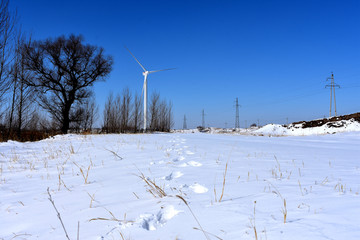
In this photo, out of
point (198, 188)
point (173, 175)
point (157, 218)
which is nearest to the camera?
point (157, 218)

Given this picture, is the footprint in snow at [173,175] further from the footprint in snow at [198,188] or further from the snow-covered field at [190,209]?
the footprint in snow at [198,188]

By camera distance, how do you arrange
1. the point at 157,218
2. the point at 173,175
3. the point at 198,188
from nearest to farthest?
1. the point at 157,218
2. the point at 198,188
3. the point at 173,175

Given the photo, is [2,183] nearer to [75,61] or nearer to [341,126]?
[75,61]

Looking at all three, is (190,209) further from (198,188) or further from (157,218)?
(198,188)

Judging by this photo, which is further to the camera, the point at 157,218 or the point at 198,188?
the point at 198,188

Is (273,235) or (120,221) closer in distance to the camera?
(273,235)

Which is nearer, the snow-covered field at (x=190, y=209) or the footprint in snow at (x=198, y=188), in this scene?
the snow-covered field at (x=190, y=209)

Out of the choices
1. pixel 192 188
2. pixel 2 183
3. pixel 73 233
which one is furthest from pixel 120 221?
pixel 2 183

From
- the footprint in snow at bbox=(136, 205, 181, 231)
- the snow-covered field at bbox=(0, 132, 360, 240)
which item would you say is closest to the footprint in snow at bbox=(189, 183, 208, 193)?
the snow-covered field at bbox=(0, 132, 360, 240)

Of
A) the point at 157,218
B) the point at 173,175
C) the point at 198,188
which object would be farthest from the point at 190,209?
the point at 173,175

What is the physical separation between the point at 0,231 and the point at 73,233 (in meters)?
0.39

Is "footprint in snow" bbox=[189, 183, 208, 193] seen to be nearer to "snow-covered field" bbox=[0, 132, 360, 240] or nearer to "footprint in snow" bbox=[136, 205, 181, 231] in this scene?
"snow-covered field" bbox=[0, 132, 360, 240]

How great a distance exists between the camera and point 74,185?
1.52 metres

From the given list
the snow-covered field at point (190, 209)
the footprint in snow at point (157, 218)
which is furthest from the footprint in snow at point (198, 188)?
the footprint in snow at point (157, 218)
